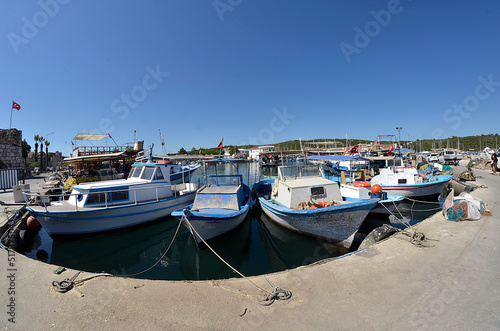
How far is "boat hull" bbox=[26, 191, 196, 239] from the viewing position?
945cm

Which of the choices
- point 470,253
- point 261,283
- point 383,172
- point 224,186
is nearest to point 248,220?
point 224,186

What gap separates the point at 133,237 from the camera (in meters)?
10.7

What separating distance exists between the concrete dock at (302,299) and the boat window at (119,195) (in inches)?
224

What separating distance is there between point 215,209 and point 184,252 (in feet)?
7.40

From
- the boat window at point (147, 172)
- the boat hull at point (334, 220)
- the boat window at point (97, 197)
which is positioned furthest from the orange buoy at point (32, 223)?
the boat hull at point (334, 220)

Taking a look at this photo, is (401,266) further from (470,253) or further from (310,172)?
(310,172)

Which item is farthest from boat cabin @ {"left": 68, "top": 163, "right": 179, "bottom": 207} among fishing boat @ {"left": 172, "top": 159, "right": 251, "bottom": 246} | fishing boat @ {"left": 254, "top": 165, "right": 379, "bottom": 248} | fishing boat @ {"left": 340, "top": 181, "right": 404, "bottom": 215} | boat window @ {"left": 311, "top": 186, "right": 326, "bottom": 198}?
fishing boat @ {"left": 340, "top": 181, "right": 404, "bottom": 215}

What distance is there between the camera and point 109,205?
420 inches

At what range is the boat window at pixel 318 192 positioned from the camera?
953 cm

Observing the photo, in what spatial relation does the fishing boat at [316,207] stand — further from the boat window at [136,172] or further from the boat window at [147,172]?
the boat window at [136,172]

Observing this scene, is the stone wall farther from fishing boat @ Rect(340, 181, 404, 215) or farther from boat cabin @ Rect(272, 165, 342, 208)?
fishing boat @ Rect(340, 181, 404, 215)

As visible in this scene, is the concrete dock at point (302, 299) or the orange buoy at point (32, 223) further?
the orange buoy at point (32, 223)

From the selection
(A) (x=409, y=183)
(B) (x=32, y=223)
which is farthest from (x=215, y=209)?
(A) (x=409, y=183)

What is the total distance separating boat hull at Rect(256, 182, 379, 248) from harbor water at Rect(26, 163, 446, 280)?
0.50m
